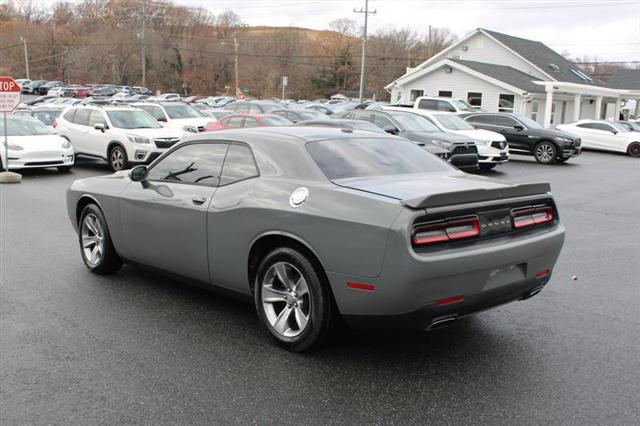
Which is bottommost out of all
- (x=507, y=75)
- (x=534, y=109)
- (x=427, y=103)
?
(x=534, y=109)

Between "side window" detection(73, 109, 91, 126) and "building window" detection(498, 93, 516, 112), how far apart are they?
2732 centimetres

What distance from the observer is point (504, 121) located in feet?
72.1

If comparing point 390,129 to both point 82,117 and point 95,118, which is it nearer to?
point 95,118

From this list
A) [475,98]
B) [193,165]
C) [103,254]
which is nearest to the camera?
[193,165]

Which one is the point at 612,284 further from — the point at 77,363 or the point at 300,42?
the point at 300,42

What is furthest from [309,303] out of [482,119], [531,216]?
[482,119]

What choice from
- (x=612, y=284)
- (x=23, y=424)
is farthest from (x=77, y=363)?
(x=612, y=284)

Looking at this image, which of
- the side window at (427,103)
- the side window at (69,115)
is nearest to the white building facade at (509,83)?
the side window at (427,103)

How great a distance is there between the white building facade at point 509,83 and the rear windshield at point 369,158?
109 ft

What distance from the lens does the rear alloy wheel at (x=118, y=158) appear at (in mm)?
15773

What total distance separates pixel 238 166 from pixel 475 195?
1933 millimetres

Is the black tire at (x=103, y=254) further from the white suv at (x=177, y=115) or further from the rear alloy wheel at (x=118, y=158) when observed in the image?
the white suv at (x=177, y=115)

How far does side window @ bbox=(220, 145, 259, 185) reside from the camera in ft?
15.8

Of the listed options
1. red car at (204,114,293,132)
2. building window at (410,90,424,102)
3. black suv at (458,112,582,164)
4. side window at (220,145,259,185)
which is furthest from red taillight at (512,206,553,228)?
building window at (410,90,424,102)
